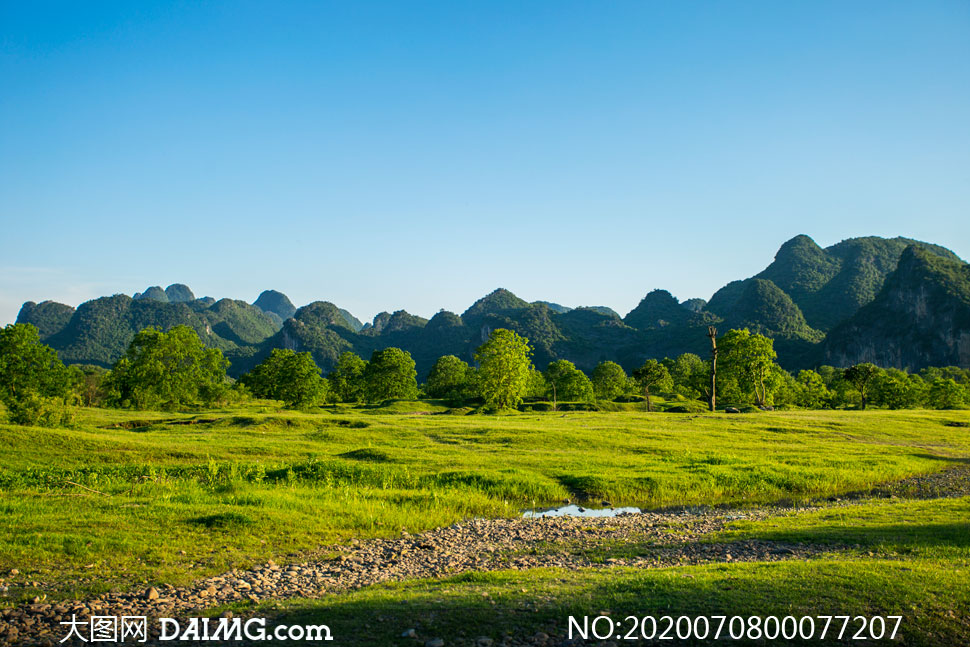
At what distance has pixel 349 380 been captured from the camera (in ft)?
366

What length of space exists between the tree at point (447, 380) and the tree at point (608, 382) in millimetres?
26649

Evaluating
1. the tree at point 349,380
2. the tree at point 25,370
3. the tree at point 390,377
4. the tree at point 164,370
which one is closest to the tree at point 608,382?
the tree at point 390,377

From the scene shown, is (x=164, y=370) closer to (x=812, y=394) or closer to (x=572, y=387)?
(x=572, y=387)

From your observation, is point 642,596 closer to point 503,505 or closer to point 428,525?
point 428,525

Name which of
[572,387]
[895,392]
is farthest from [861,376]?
[572,387]

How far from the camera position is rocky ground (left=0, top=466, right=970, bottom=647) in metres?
9.20

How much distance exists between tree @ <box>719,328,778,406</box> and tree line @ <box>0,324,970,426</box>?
14 cm

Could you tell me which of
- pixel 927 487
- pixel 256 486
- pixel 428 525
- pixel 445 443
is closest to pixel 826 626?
pixel 428 525

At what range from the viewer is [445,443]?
1350 inches

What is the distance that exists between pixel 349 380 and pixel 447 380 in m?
19.8

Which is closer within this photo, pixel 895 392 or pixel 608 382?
pixel 895 392

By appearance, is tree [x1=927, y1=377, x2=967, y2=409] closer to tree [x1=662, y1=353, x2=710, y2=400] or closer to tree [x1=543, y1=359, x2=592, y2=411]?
tree [x1=662, y1=353, x2=710, y2=400]

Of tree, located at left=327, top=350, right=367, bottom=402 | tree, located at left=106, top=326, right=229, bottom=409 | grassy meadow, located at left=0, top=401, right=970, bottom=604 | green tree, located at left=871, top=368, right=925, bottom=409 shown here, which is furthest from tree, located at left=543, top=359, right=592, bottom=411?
tree, located at left=106, top=326, right=229, bottom=409

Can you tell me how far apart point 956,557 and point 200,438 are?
35355 mm
